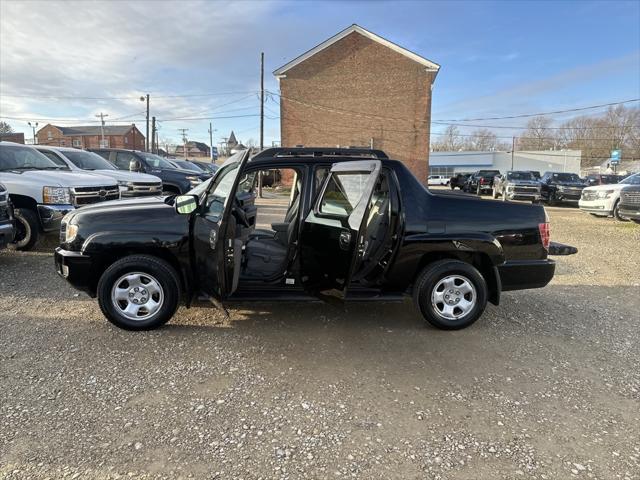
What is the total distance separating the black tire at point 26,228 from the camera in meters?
7.46

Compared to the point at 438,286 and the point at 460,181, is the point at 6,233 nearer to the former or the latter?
the point at 438,286

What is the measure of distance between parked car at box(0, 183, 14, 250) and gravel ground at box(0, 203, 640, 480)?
5.00 feet

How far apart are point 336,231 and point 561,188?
20.3 meters

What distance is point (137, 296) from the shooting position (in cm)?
427

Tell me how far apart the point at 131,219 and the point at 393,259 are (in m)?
2.56

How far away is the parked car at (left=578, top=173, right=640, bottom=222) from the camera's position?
1365 cm

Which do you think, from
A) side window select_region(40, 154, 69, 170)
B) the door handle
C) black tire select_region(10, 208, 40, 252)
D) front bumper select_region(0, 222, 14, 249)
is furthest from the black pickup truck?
side window select_region(40, 154, 69, 170)

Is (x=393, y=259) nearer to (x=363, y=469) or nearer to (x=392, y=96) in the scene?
(x=363, y=469)

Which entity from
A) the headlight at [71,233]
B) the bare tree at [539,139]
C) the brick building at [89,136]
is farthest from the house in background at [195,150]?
the headlight at [71,233]

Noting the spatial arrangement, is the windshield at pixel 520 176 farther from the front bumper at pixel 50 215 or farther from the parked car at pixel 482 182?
the front bumper at pixel 50 215

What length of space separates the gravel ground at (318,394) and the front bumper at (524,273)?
0.49 meters

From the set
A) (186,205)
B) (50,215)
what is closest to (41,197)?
(50,215)

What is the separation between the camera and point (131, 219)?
4250mm

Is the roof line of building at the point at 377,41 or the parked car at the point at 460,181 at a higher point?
the roof line of building at the point at 377,41
